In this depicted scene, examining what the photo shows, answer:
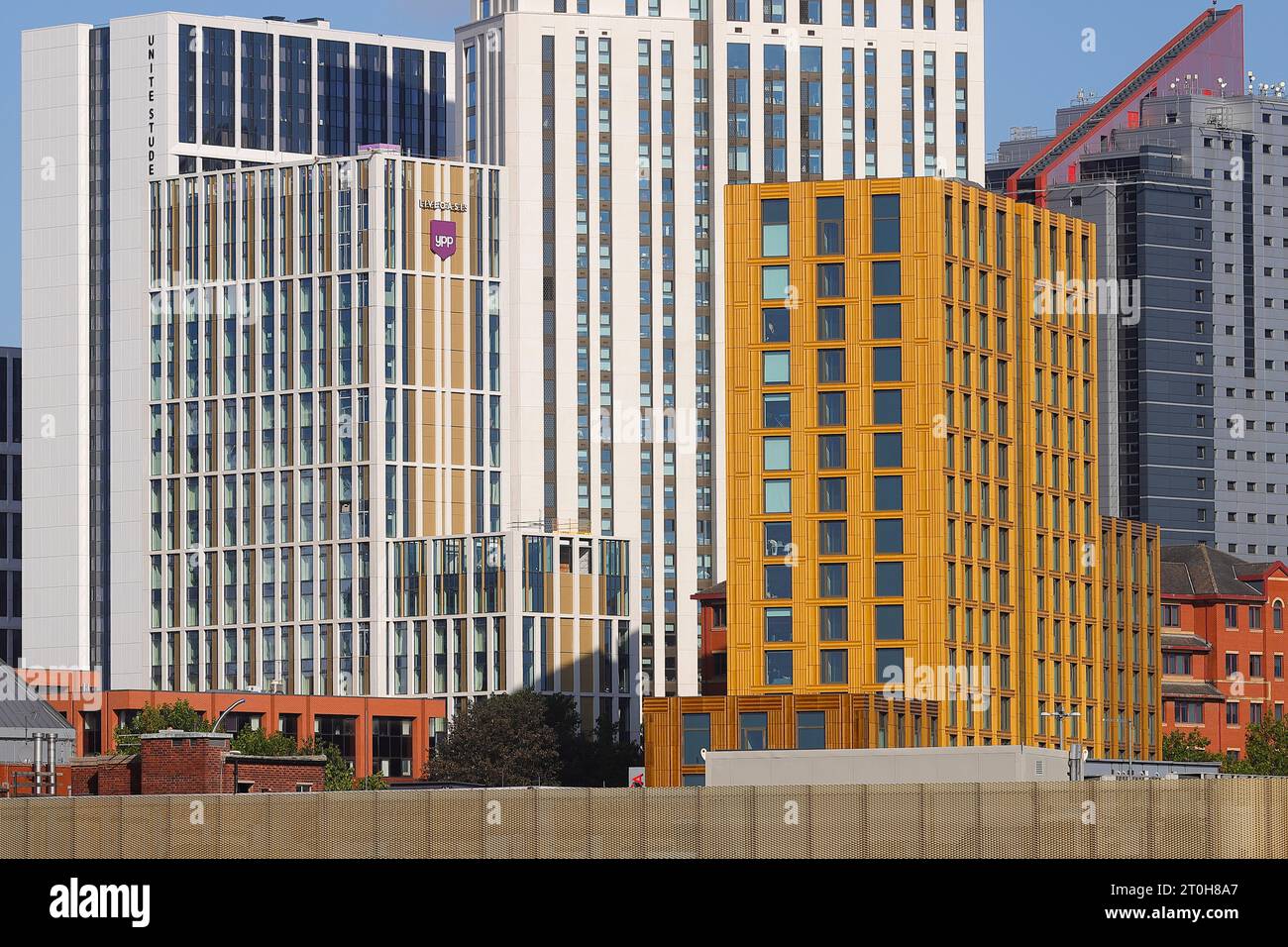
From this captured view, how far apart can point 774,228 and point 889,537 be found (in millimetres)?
19860

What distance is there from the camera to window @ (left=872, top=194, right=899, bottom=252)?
17900cm

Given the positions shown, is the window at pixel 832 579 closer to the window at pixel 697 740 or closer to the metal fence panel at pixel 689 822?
the window at pixel 697 740

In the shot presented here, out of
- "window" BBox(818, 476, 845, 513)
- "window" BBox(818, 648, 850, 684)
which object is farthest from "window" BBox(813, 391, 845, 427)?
"window" BBox(818, 648, 850, 684)

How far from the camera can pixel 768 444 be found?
584ft

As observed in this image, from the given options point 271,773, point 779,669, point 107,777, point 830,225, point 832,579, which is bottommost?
point 107,777

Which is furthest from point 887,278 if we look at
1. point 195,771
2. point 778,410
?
point 195,771

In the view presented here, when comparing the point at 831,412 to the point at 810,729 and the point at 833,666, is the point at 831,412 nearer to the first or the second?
the point at 833,666

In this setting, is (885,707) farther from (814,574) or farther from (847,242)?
(847,242)

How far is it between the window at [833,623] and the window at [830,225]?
2140cm

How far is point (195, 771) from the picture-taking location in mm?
116875

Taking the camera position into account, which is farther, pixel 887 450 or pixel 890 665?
pixel 887 450

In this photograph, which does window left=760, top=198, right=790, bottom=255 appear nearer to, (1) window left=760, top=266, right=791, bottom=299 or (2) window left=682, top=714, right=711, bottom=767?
(1) window left=760, top=266, right=791, bottom=299
